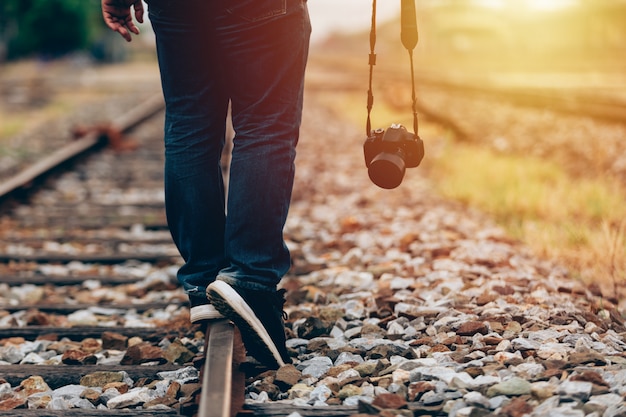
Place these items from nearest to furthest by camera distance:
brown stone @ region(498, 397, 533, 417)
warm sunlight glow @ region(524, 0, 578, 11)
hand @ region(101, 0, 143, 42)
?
brown stone @ region(498, 397, 533, 417) → hand @ region(101, 0, 143, 42) → warm sunlight glow @ region(524, 0, 578, 11)

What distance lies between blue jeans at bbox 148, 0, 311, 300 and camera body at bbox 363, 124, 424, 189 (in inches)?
10.0

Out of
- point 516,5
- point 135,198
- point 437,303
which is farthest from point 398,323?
point 516,5

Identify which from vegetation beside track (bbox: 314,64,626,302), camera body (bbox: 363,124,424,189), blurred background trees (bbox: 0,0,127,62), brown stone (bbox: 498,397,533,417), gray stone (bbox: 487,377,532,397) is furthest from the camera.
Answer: blurred background trees (bbox: 0,0,127,62)

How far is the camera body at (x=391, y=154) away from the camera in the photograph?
2357 mm

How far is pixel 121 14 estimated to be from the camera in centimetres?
253

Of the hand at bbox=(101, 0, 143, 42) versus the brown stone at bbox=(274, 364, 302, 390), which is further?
the hand at bbox=(101, 0, 143, 42)

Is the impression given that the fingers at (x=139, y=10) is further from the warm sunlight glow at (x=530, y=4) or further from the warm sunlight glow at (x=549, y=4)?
the warm sunlight glow at (x=549, y=4)

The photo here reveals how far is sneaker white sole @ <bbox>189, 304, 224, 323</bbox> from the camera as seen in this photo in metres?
2.39

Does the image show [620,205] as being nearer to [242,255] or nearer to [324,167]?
[324,167]

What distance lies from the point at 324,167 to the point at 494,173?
1660 mm

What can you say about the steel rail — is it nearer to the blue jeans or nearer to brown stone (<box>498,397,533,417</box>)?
Answer: the blue jeans

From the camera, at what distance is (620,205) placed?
16.6 ft

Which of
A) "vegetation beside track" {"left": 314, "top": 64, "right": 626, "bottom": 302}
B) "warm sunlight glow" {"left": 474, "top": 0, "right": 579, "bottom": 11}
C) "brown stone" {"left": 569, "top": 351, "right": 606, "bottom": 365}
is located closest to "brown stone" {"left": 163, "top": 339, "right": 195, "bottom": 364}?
"brown stone" {"left": 569, "top": 351, "right": 606, "bottom": 365}

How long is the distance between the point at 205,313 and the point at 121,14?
3.37 feet
